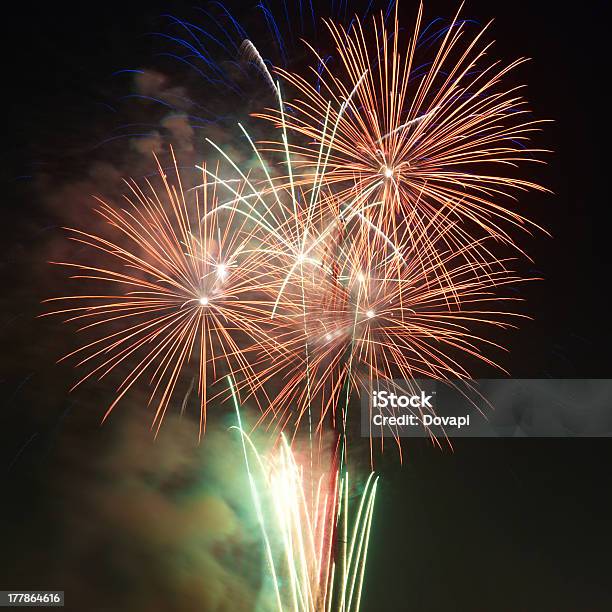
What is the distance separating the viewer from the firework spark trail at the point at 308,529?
7.48 metres

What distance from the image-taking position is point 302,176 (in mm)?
7977

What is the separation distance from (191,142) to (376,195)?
342cm

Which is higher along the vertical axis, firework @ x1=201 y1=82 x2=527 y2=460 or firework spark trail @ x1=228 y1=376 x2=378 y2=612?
firework @ x1=201 y1=82 x2=527 y2=460

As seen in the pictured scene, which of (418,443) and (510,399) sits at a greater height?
(510,399)

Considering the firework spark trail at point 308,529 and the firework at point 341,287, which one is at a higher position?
the firework at point 341,287

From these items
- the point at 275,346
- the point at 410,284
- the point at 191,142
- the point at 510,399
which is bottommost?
the point at 510,399

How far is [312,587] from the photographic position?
7.59m

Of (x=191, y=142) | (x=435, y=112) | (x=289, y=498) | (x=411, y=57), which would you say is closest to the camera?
(x=435, y=112)

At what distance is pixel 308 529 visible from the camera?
25.6 ft

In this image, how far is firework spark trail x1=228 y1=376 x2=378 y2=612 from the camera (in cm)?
748

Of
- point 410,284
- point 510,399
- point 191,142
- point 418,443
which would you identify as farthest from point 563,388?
point 191,142

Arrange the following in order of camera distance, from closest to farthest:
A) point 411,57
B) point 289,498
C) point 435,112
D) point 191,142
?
point 435,112 < point 411,57 < point 289,498 < point 191,142

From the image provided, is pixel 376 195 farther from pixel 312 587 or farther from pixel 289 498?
pixel 312 587

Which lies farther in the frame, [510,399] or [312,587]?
[510,399]
